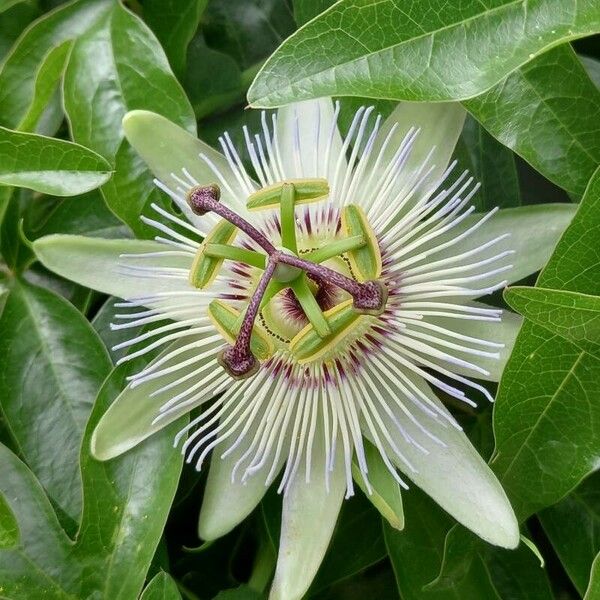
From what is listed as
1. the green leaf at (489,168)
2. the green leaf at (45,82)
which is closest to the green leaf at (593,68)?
the green leaf at (489,168)

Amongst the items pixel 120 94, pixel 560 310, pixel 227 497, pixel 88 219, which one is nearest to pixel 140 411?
pixel 227 497

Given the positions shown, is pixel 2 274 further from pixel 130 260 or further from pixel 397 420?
pixel 397 420

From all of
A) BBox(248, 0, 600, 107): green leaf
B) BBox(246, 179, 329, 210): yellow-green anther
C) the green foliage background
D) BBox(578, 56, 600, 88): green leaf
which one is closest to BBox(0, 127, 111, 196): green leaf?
the green foliage background

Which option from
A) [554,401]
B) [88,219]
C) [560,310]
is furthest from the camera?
[88,219]

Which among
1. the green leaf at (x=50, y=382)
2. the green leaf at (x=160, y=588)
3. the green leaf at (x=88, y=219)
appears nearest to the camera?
the green leaf at (x=160, y=588)

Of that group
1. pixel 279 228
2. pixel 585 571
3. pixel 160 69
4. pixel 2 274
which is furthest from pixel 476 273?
pixel 2 274

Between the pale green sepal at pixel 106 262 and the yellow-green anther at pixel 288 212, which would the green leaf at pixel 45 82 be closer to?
the pale green sepal at pixel 106 262

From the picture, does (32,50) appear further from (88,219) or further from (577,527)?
(577,527)
